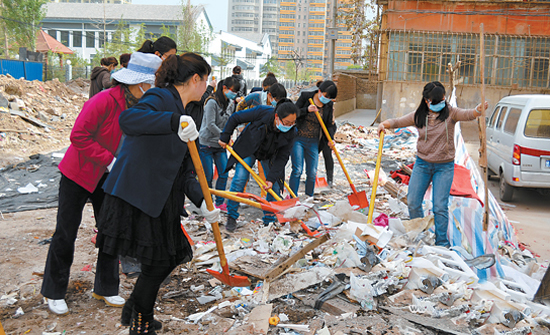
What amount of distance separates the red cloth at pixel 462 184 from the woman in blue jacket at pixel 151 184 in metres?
4.11

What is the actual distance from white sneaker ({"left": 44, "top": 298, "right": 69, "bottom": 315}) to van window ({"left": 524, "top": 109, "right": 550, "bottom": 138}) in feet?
24.4

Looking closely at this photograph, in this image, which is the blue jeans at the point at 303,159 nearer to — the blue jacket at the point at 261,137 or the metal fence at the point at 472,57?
the blue jacket at the point at 261,137

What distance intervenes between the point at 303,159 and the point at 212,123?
1461 mm

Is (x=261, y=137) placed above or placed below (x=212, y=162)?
above

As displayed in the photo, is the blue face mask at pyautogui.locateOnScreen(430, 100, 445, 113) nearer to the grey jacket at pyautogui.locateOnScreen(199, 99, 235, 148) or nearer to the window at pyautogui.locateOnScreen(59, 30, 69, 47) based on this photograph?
the grey jacket at pyautogui.locateOnScreen(199, 99, 235, 148)

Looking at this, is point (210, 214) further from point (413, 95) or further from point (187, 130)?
point (413, 95)

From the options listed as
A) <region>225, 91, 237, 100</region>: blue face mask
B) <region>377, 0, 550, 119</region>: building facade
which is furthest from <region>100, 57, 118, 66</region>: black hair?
<region>377, 0, 550, 119</region>: building facade

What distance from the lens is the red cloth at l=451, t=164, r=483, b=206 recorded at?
568cm

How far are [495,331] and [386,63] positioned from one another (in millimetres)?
16609

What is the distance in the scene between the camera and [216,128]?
601cm

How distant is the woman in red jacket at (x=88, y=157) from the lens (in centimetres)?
318

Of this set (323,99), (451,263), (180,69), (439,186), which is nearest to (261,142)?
(323,99)

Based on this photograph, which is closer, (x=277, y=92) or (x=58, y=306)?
(x=58, y=306)

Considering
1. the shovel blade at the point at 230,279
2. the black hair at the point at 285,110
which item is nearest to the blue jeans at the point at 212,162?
the black hair at the point at 285,110
